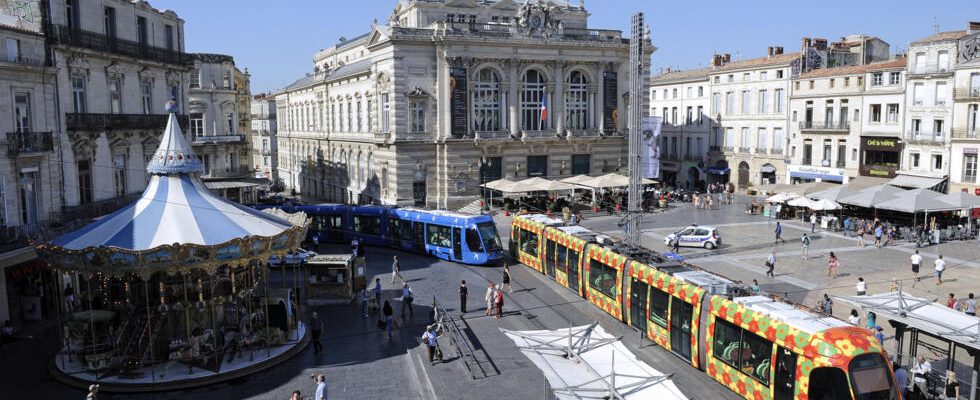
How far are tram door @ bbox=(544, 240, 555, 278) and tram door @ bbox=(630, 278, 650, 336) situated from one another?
7.35 m

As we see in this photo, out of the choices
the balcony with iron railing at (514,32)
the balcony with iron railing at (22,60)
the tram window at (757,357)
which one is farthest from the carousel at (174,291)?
the balcony with iron railing at (514,32)

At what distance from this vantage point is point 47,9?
2634 centimetres

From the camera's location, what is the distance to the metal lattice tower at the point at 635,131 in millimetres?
30812

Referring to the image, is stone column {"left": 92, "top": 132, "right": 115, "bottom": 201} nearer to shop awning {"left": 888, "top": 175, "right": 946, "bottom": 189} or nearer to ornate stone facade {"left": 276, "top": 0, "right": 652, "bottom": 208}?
ornate stone facade {"left": 276, "top": 0, "right": 652, "bottom": 208}

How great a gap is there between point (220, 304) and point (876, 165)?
146 feet

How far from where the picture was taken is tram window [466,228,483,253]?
105ft

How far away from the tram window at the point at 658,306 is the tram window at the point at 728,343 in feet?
7.88

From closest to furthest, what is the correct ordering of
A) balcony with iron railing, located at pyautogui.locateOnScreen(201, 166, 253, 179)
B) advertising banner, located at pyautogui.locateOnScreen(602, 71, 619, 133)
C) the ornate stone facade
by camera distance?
the ornate stone facade
balcony with iron railing, located at pyautogui.locateOnScreen(201, 166, 253, 179)
advertising banner, located at pyautogui.locateOnScreen(602, 71, 619, 133)

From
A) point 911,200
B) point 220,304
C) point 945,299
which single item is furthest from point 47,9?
point 911,200

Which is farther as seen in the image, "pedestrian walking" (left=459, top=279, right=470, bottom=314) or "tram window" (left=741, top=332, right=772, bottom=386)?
"pedestrian walking" (left=459, top=279, right=470, bottom=314)

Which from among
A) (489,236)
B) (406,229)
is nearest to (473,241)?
(489,236)

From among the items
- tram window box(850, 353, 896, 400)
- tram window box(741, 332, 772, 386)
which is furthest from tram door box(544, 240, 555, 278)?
tram window box(850, 353, 896, 400)

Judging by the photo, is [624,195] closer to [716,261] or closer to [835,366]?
[716,261]

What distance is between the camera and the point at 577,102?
51969 millimetres
